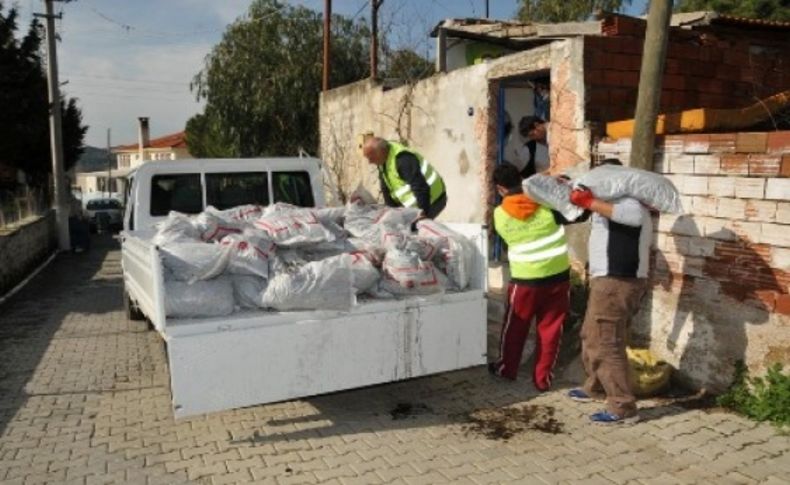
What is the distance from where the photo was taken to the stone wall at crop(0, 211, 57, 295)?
10.0 metres

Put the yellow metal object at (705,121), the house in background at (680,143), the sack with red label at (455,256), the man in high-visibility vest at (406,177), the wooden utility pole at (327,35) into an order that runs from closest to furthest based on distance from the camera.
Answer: the house in background at (680,143) < the sack with red label at (455,256) < the yellow metal object at (705,121) < the man in high-visibility vest at (406,177) < the wooden utility pole at (327,35)

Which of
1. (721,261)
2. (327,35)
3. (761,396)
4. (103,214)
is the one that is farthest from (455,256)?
(103,214)

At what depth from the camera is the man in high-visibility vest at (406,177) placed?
541 centimetres

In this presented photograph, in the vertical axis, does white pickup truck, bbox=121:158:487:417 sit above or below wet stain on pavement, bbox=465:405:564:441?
above

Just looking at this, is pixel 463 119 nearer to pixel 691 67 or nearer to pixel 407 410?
pixel 691 67

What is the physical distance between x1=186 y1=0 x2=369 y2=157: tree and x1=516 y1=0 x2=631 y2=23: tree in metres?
7.27

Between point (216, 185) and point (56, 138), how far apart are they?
44.7 ft

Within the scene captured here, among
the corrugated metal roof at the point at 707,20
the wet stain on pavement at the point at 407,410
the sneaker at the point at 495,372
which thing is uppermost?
the corrugated metal roof at the point at 707,20

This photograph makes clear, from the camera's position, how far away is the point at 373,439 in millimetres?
3994

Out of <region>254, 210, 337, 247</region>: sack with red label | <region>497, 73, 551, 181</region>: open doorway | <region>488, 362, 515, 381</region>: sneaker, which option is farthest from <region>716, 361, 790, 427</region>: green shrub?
<region>497, 73, 551, 181</region>: open doorway

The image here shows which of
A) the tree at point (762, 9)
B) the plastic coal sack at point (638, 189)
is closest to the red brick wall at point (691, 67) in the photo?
the plastic coal sack at point (638, 189)

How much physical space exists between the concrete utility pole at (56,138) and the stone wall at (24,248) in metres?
0.28

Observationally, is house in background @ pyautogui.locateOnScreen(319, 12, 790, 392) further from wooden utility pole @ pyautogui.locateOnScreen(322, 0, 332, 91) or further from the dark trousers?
wooden utility pole @ pyautogui.locateOnScreen(322, 0, 332, 91)

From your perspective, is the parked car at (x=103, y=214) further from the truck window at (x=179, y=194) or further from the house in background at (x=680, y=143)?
the truck window at (x=179, y=194)
